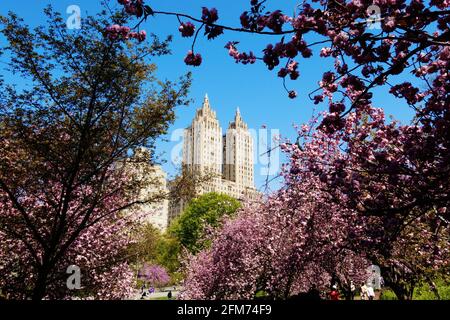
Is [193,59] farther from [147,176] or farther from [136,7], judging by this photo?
[147,176]

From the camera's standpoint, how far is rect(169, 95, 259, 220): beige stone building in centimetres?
16425

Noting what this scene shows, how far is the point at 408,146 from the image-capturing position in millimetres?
8992

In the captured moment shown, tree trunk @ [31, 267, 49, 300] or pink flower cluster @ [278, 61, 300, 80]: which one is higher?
pink flower cluster @ [278, 61, 300, 80]

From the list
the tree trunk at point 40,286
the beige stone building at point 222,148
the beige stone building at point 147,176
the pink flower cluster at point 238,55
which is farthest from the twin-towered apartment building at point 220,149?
the pink flower cluster at point 238,55

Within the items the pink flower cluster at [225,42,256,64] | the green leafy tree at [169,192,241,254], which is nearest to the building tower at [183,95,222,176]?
the green leafy tree at [169,192,241,254]

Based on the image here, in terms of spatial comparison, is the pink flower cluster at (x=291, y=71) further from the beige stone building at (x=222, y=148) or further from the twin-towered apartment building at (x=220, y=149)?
the beige stone building at (x=222, y=148)

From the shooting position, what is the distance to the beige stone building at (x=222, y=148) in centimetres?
16425

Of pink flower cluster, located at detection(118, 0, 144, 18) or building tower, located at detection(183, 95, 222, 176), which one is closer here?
pink flower cluster, located at detection(118, 0, 144, 18)

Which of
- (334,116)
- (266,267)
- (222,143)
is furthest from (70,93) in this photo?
(222,143)

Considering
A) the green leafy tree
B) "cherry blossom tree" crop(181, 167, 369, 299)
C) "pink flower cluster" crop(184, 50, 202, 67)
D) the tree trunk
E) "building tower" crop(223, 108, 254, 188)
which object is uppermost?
"building tower" crop(223, 108, 254, 188)

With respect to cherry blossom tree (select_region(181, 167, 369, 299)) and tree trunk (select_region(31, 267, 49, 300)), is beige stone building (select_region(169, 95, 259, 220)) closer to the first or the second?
cherry blossom tree (select_region(181, 167, 369, 299))

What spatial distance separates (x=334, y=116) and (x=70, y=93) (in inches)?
365

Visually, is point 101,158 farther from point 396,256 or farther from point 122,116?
point 396,256

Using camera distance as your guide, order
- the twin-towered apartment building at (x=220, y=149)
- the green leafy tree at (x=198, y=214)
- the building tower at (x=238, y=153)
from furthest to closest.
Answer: the building tower at (x=238, y=153) → the twin-towered apartment building at (x=220, y=149) → the green leafy tree at (x=198, y=214)
